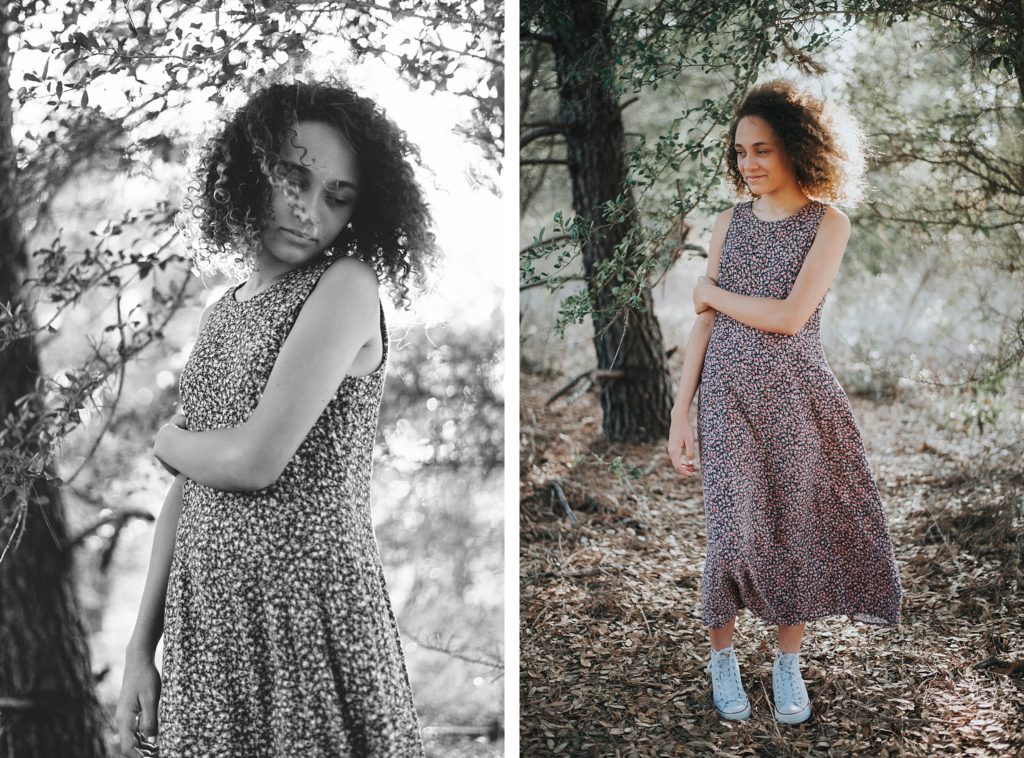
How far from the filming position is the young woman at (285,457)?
2105 mm

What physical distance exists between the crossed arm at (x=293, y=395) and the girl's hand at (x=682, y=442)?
0.86 meters

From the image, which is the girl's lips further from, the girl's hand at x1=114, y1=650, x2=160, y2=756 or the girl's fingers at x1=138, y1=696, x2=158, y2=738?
the girl's fingers at x1=138, y1=696, x2=158, y2=738

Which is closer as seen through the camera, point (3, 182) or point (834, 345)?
point (3, 182)

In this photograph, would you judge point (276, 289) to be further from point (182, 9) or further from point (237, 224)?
point (182, 9)

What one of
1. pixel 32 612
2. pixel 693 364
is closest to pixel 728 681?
pixel 693 364

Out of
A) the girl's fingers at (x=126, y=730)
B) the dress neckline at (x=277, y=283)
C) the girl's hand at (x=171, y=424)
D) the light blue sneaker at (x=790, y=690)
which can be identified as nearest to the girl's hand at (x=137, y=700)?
the girl's fingers at (x=126, y=730)

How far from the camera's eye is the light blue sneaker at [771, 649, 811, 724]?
91.5 inches

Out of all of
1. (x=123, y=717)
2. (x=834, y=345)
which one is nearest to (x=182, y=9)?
(x=123, y=717)

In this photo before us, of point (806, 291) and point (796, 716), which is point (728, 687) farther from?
Result: point (806, 291)

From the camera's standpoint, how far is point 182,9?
2.32 metres

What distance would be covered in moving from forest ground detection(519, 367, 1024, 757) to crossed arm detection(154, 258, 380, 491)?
3.18 feet

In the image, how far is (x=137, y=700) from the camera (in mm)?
2283

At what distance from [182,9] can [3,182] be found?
0.66 meters

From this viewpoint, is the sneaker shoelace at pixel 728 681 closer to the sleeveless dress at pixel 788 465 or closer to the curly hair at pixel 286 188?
the sleeveless dress at pixel 788 465
